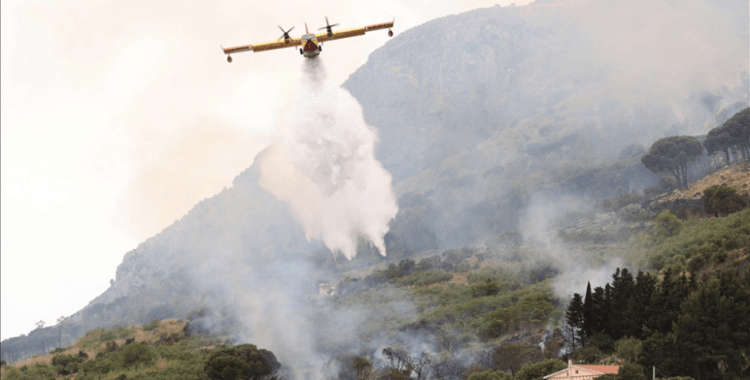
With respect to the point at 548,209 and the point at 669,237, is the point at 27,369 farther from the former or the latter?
the point at 548,209

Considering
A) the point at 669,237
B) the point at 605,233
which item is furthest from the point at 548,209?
the point at 669,237

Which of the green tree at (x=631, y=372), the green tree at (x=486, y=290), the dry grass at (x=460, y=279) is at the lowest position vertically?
the green tree at (x=631, y=372)

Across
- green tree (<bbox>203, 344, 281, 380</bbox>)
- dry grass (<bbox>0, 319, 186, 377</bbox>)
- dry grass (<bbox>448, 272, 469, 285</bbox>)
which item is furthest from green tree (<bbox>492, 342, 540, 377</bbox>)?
dry grass (<bbox>0, 319, 186, 377</bbox>)

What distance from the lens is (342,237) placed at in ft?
467

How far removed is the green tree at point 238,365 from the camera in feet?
234

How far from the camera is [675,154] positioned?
138 metres

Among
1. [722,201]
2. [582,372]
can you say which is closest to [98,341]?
[582,372]

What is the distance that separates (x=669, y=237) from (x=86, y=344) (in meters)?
101

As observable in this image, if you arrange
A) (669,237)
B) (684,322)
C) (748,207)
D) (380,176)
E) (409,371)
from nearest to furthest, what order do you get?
(684,322) → (409,371) → (748,207) → (669,237) → (380,176)

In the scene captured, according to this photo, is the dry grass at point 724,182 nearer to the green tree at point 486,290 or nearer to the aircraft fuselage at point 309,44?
the green tree at point 486,290

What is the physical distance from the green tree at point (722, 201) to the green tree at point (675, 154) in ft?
116

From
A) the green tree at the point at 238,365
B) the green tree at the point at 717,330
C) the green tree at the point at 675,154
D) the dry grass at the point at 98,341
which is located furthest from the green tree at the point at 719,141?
the dry grass at the point at 98,341

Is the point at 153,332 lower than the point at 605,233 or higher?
lower

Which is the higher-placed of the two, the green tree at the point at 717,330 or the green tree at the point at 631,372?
the green tree at the point at 717,330
